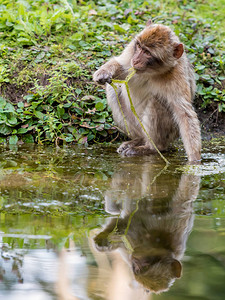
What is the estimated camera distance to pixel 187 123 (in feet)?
19.1

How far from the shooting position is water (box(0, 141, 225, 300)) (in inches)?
91.0

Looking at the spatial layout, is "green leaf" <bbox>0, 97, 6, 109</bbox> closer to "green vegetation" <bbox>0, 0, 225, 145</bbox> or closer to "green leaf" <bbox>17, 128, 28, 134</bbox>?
"green vegetation" <bbox>0, 0, 225, 145</bbox>

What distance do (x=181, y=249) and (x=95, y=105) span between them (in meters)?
4.28

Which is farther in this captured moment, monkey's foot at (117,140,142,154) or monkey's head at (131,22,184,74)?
monkey's foot at (117,140,142,154)

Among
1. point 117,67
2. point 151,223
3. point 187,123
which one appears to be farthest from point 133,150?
point 151,223

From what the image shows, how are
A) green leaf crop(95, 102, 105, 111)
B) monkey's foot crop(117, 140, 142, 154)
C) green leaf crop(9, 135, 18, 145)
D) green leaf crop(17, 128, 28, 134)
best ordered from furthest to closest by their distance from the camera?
green leaf crop(95, 102, 105, 111) < green leaf crop(17, 128, 28, 134) < green leaf crop(9, 135, 18, 145) < monkey's foot crop(117, 140, 142, 154)

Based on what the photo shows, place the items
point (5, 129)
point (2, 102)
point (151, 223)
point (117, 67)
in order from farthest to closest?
point (2, 102), point (5, 129), point (117, 67), point (151, 223)

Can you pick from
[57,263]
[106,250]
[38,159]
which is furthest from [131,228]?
[38,159]

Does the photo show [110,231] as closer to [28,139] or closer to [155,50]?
[155,50]

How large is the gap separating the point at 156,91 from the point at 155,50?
64cm

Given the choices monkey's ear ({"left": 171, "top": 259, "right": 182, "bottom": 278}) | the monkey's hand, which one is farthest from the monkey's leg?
monkey's ear ({"left": 171, "top": 259, "right": 182, "bottom": 278})

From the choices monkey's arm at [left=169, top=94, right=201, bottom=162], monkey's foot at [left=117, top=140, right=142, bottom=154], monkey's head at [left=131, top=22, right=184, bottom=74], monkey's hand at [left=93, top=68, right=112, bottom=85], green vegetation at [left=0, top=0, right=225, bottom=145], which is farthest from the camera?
green vegetation at [left=0, top=0, right=225, bottom=145]

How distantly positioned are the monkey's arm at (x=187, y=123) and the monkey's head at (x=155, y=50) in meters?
0.54

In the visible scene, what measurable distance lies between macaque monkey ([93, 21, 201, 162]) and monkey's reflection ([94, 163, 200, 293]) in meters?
1.21
